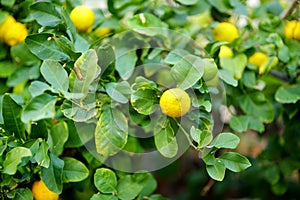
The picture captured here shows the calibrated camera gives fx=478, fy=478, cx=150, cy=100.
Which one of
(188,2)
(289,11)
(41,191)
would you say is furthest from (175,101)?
(289,11)

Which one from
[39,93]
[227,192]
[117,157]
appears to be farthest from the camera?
[227,192]

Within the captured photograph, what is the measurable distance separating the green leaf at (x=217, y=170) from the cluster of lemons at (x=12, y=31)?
510mm

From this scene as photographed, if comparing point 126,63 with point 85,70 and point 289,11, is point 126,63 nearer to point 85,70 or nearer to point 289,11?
point 85,70

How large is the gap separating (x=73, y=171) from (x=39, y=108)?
20 cm

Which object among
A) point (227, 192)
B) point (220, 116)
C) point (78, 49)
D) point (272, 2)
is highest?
point (78, 49)

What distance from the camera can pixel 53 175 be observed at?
777 mm

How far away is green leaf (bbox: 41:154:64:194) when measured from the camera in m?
0.77

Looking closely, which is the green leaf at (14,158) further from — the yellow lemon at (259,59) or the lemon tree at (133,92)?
the yellow lemon at (259,59)

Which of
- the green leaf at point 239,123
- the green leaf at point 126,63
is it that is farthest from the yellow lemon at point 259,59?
the green leaf at point 126,63

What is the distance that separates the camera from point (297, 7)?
3.45ft

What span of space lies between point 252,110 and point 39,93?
51 cm

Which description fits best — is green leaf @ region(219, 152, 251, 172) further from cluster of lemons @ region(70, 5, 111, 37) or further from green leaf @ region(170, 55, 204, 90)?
cluster of lemons @ region(70, 5, 111, 37)

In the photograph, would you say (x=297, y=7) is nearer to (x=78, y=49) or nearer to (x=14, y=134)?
(x=78, y=49)

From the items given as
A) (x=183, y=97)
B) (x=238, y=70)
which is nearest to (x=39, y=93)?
(x=183, y=97)
